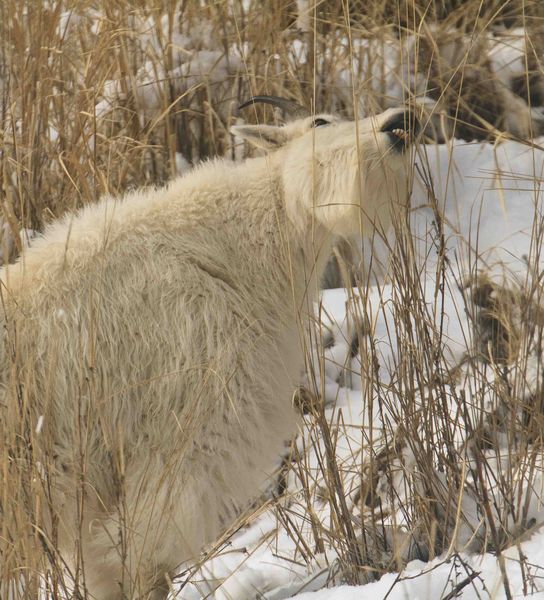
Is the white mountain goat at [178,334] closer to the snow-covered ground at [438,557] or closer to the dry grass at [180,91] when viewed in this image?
the snow-covered ground at [438,557]

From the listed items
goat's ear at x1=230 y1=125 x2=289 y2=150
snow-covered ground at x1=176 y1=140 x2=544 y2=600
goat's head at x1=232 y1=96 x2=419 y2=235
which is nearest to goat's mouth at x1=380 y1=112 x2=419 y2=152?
goat's head at x1=232 y1=96 x2=419 y2=235

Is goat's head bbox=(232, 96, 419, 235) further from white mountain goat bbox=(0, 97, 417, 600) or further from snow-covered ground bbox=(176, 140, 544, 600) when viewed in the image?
snow-covered ground bbox=(176, 140, 544, 600)

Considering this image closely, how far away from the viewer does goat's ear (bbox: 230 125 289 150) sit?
3553 millimetres

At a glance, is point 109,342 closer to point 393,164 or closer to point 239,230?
point 239,230

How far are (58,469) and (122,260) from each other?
2.34 feet

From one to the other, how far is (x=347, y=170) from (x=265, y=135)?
44 cm

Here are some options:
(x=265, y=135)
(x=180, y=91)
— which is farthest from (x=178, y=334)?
(x=180, y=91)

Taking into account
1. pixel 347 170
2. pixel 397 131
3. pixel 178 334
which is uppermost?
pixel 397 131

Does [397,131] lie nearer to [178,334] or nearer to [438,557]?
[178,334]

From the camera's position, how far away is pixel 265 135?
3.58 meters

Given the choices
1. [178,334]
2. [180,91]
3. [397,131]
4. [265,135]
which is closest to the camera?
[178,334]

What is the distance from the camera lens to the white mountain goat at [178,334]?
2.85 meters

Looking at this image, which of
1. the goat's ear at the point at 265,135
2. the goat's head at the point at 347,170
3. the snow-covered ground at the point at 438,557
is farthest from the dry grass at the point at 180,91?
the goat's head at the point at 347,170

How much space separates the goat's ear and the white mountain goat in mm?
29
